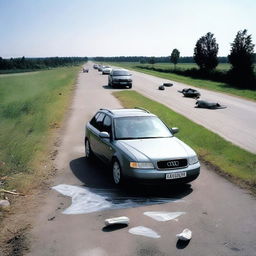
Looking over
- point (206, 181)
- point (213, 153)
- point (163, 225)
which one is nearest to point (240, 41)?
point (213, 153)

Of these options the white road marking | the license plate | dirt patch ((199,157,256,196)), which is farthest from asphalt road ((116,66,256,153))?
the white road marking

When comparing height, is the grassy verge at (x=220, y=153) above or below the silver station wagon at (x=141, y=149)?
below

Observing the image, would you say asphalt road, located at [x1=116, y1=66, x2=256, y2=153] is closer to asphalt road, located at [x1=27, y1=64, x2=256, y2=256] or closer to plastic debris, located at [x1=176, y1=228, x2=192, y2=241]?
asphalt road, located at [x1=27, y1=64, x2=256, y2=256]

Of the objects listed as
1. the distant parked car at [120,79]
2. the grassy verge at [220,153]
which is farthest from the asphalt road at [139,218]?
the distant parked car at [120,79]

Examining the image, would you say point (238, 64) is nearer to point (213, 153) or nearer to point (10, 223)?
point (213, 153)

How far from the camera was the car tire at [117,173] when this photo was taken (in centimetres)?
782

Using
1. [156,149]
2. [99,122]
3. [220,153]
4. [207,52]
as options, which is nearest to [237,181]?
[156,149]

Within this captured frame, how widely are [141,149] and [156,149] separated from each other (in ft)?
1.16

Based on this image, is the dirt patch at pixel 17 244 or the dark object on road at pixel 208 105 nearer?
the dirt patch at pixel 17 244

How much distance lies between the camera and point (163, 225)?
6031mm

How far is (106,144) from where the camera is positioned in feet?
28.8

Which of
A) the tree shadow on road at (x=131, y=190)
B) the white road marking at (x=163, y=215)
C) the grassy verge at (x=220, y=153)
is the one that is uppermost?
the white road marking at (x=163, y=215)

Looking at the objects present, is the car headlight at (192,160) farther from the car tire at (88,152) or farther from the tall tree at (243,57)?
the tall tree at (243,57)

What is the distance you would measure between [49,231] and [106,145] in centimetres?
333
